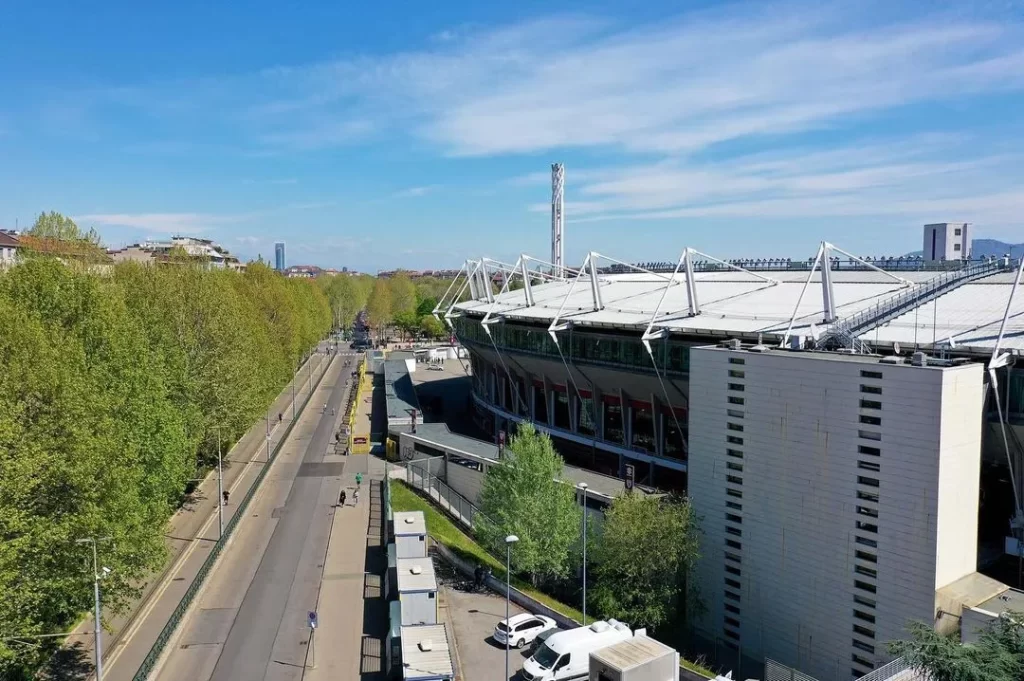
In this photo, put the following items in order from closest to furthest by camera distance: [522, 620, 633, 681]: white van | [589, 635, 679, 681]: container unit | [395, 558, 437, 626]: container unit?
[589, 635, 679, 681]: container unit < [522, 620, 633, 681]: white van < [395, 558, 437, 626]: container unit

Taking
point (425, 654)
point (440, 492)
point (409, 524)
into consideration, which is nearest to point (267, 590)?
point (409, 524)

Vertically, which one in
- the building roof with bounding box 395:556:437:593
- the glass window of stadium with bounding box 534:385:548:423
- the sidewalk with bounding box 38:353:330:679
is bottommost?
the sidewalk with bounding box 38:353:330:679

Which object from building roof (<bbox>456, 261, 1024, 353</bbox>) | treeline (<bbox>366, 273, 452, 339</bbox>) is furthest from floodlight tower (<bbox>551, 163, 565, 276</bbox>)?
building roof (<bbox>456, 261, 1024, 353</bbox>)

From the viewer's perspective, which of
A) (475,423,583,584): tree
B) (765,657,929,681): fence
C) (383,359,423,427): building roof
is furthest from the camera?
(383,359,423,427): building roof


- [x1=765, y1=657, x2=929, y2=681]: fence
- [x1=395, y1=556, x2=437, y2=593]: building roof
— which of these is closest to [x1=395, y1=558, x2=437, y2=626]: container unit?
[x1=395, y1=556, x2=437, y2=593]: building roof

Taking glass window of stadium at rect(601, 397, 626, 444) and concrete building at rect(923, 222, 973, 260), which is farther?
concrete building at rect(923, 222, 973, 260)

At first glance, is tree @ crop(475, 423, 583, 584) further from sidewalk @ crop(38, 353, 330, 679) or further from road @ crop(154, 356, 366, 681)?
sidewalk @ crop(38, 353, 330, 679)

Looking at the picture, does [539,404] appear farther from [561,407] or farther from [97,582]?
[97,582]

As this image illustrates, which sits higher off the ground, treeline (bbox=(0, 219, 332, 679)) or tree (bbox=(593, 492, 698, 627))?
treeline (bbox=(0, 219, 332, 679))
